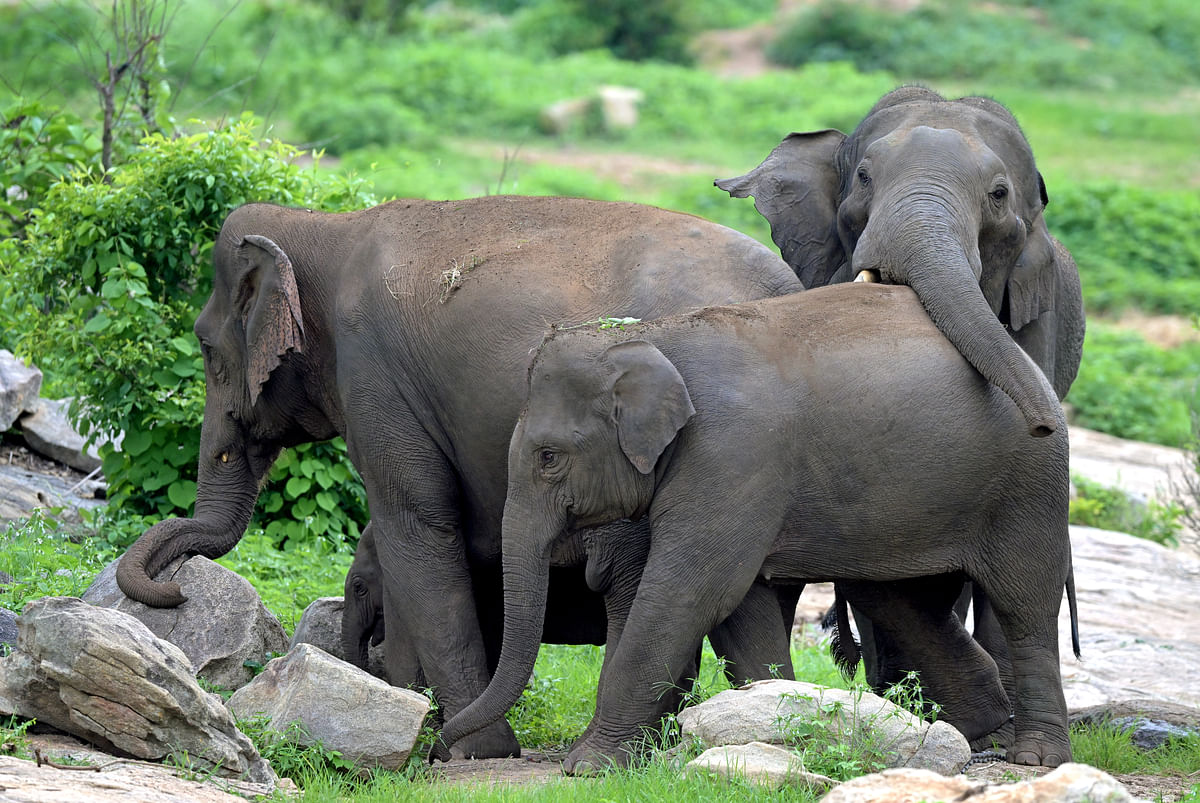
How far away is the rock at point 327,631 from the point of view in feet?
23.0

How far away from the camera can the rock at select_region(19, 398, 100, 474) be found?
991 cm

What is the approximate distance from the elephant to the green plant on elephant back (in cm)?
338

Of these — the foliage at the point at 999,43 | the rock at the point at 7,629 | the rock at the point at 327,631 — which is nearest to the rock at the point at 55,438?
the rock at the point at 327,631

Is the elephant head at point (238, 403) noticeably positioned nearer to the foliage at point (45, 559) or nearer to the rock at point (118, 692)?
the foliage at point (45, 559)

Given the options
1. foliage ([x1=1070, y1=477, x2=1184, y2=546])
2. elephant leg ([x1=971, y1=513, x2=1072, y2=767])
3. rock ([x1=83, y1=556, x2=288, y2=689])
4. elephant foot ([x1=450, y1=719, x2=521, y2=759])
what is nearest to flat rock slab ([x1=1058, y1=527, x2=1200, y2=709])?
foliage ([x1=1070, y1=477, x2=1184, y2=546])

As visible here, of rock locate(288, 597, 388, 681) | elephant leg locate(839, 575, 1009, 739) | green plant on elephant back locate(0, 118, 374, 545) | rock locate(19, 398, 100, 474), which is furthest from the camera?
rock locate(19, 398, 100, 474)

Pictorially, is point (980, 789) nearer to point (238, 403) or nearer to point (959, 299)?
point (959, 299)

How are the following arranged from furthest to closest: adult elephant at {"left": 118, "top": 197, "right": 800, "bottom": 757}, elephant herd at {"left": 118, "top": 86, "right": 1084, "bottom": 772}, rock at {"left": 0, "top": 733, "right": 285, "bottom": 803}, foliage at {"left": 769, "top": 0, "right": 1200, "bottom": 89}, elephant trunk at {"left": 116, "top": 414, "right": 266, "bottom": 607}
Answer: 1. foliage at {"left": 769, "top": 0, "right": 1200, "bottom": 89}
2. elephant trunk at {"left": 116, "top": 414, "right": 266, "bottom": 607}
3. adult elephant at {"left": 118, "top": 197, "right": 800, "bottom": 757}
4. elephant herd at {"left": 118, "top": 86, "right": 1084, "bottom": 772}
5. rock at {"left": 0, "top": 733, "right": 285, "bottom": 803}

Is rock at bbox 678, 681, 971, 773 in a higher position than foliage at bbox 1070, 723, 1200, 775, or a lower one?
higher

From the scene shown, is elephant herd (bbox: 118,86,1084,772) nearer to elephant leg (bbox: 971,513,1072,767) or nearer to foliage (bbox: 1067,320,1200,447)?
elephant leg (bbox: 971,513,1072,767)

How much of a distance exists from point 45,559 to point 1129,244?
15.5 m

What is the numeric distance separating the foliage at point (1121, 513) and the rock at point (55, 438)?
6631 mm

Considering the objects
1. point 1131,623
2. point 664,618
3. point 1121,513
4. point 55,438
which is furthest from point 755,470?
point 1121,513

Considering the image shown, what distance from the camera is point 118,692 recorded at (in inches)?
203
